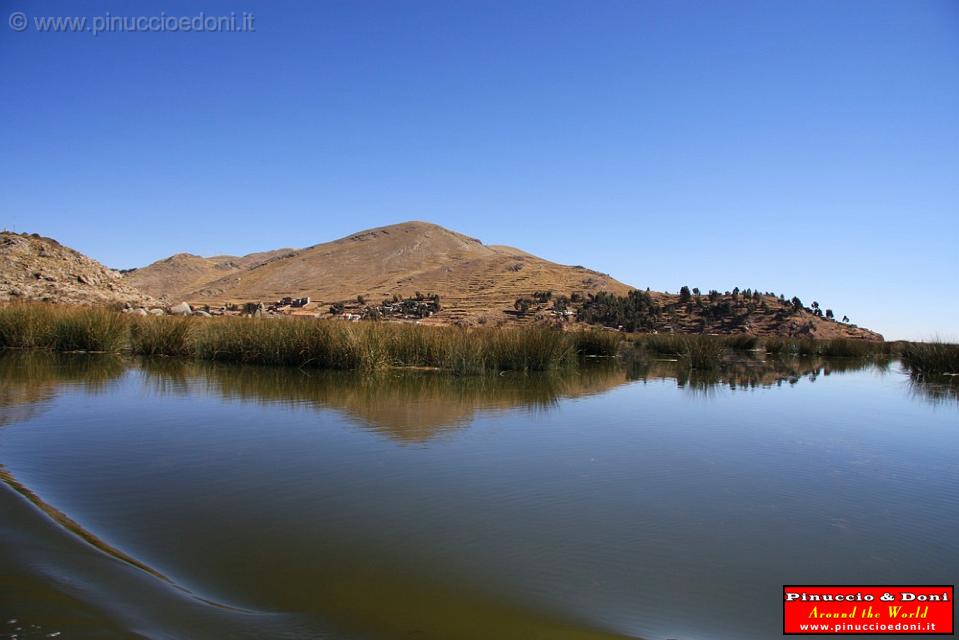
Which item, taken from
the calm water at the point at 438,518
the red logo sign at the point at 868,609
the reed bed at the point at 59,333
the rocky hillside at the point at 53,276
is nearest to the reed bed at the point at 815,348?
the calm water at the point at 438,518

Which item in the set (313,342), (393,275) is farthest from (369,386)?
(393,275)

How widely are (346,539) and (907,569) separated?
298 centimetres

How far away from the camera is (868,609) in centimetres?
291

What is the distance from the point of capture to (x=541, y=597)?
2791mm

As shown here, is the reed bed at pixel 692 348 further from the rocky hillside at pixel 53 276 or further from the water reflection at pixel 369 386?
the rocky hillside at pixel 53 276

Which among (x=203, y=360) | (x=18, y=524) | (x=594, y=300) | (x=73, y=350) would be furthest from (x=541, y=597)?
(x=594, y=300)

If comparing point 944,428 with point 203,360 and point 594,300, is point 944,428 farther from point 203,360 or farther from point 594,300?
point 594,300

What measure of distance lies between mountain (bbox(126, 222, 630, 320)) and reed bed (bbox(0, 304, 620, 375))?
21.2 meters

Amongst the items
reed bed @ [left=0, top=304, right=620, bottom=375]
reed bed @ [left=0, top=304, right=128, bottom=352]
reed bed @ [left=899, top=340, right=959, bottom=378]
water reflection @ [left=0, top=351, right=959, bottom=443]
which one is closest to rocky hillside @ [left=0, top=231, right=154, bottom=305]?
reed bed @ [left=0, top=304, right=128, bottom=352]

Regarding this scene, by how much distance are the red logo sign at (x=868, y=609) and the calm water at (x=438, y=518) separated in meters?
0.11

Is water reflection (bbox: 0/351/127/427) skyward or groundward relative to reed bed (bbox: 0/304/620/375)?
groundward

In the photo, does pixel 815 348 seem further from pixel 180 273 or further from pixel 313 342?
pixel 180 273

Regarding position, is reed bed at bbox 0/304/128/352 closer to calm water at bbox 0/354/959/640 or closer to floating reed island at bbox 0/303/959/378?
floating reed island at bbox 0/303/959/378

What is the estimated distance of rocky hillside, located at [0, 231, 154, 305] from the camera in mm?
26109
